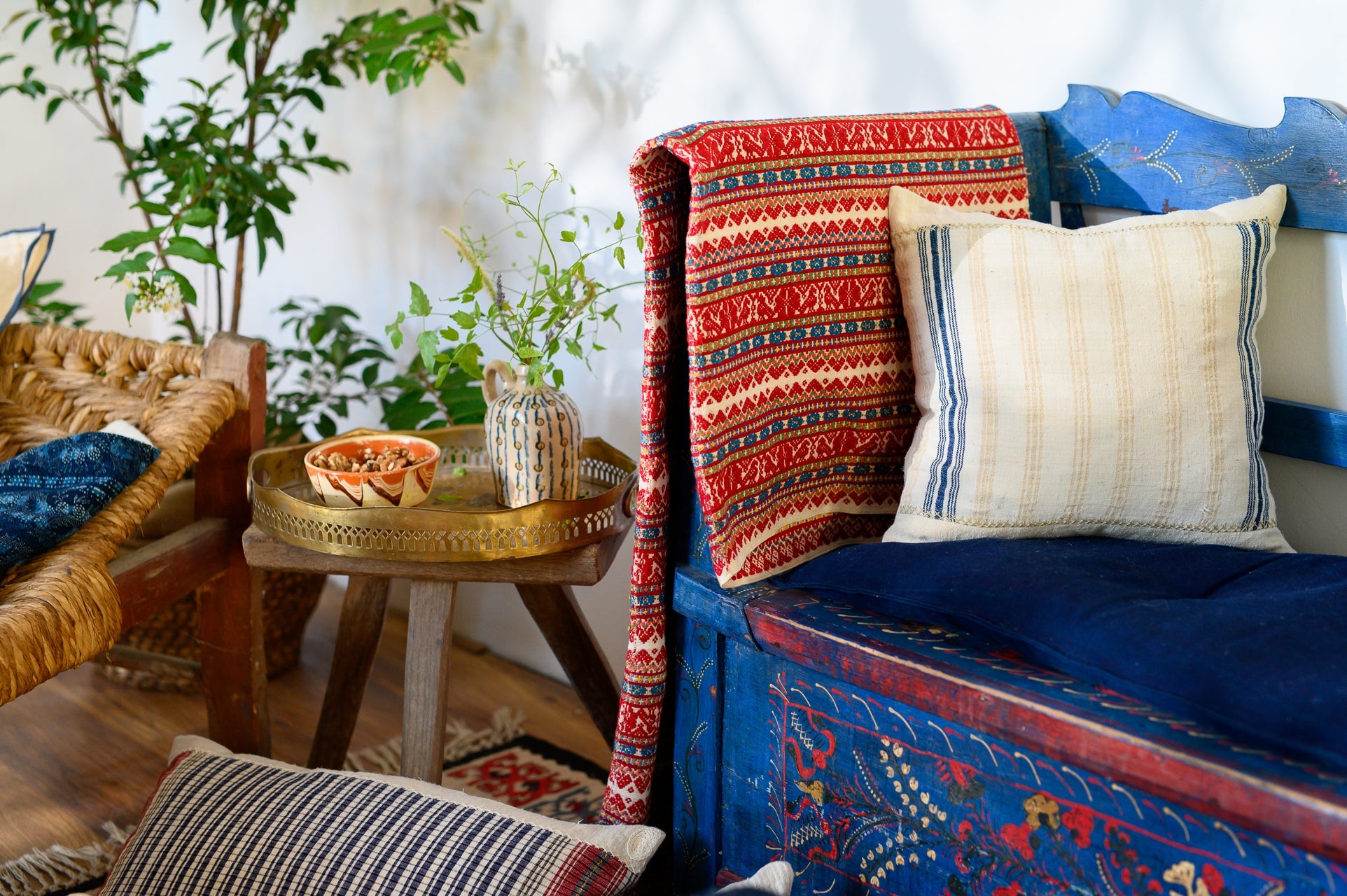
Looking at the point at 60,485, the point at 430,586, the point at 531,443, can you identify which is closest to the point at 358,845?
the point at 430,586

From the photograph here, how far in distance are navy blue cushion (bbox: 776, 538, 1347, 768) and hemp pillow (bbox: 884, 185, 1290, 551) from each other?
4 centimetres

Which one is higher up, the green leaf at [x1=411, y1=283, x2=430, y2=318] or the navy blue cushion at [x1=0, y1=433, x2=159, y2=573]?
the green leaf at [x1=411, y1=283, x2=430, y2=318]

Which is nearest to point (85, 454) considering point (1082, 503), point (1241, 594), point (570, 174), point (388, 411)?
point (388, 411)

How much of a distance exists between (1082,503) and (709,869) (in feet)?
1.70

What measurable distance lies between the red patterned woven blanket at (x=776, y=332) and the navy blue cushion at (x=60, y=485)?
24.0 inches

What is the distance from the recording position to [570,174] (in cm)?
169

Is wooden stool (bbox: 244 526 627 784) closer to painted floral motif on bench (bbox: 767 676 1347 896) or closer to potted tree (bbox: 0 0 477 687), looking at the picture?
painted floral motif on bench (bbox: 767 676 1347 896)

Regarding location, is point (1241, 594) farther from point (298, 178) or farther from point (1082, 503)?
point (298, 178)

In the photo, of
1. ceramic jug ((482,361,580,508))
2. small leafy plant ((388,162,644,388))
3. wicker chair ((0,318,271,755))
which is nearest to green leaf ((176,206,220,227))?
wicker chair ((0,318,271,755))

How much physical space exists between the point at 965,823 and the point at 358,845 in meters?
→ 0.55

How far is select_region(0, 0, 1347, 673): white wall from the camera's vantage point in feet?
3.74

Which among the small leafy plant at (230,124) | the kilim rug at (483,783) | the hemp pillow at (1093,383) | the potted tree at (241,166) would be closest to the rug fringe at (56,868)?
the kilim rug at (483,783)

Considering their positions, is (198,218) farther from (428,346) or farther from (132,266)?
→ (428,346)

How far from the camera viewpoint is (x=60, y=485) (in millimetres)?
1221
